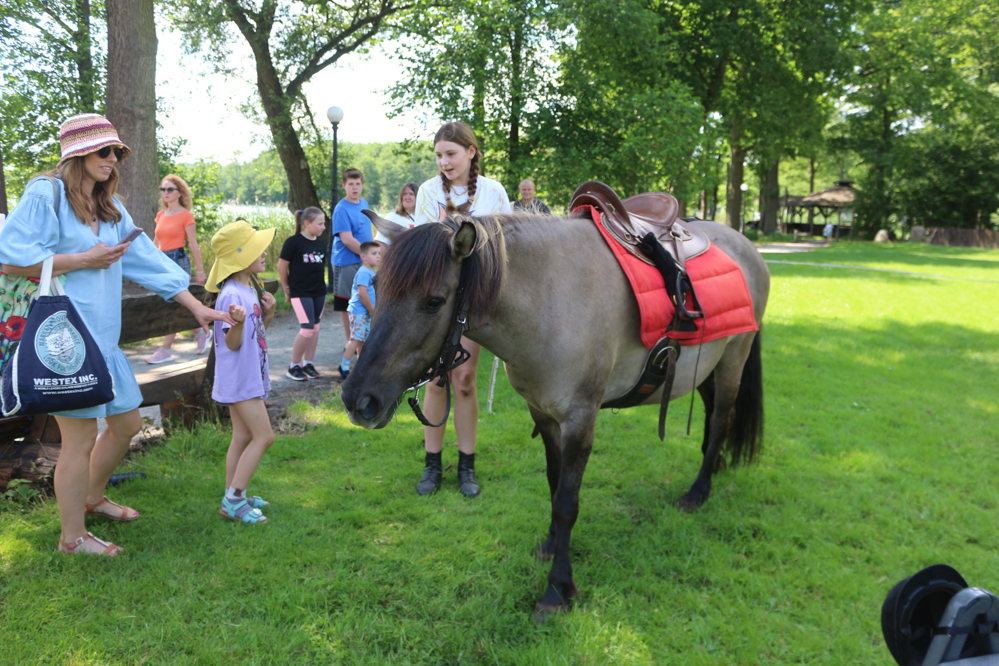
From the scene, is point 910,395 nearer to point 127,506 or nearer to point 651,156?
point 127,506

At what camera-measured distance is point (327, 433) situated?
489 centimetres

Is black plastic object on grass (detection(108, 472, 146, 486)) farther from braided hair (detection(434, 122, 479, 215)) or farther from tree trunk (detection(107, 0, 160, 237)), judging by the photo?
tree trunk (detection(107, 0, 160, 237))

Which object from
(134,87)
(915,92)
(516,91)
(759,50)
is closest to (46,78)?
(134,87)

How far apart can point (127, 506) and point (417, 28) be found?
12886mm

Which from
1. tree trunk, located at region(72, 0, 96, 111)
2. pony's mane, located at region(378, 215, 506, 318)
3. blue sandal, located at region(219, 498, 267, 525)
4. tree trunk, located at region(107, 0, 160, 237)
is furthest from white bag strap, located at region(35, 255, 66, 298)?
tree trunk, located at region(72, 0, 96, 111)

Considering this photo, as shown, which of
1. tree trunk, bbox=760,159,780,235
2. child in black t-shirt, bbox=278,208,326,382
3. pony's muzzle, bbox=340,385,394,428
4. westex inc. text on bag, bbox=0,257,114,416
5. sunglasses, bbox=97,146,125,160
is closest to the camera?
pony's muzzle, bbox=340,385,394,428

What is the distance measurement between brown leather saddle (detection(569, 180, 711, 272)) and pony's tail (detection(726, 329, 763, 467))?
1091 mm

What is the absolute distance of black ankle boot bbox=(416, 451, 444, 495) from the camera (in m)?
3.88

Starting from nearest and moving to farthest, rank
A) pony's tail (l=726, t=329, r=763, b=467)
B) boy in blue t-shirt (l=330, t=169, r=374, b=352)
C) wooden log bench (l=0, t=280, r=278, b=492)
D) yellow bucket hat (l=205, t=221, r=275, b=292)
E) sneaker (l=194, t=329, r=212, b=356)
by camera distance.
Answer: yellow bucket hat (l=205, t=221, r=275, b=292), wooden log bench (l=0, t=280, r=278, b=492), pony's tail (l=726, t=329, r=763, b=467), boy in blue t-shirt (l=330, t=169, r=374, b=352), sneaker (l=194, t=329, r=212, b=356)

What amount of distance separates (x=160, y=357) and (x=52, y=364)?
4.95m

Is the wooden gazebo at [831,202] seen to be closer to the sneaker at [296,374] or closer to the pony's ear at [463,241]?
the sneaker at [296,374]

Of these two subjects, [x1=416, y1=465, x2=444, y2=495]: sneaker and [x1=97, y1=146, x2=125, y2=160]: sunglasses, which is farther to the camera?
[x1=416, y1=465, x2=444, y2=495]: sneaker

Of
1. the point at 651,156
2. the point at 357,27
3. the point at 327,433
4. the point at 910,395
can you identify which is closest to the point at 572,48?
the point at 651,156

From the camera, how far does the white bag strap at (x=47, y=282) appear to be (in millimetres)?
2547
